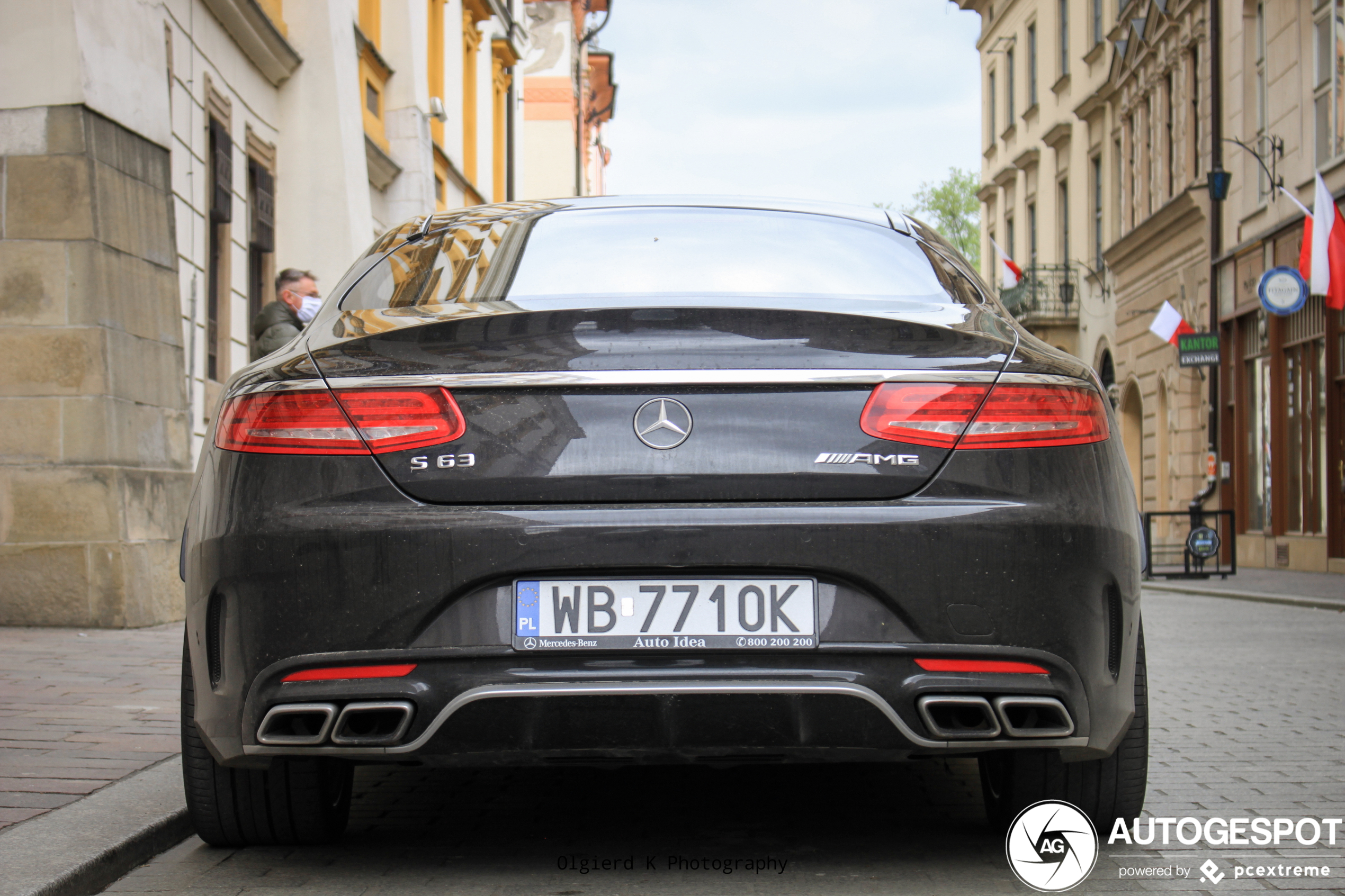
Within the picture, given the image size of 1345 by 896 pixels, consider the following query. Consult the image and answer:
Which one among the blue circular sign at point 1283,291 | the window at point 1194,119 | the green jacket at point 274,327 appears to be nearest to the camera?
the green jacket at point 274,327

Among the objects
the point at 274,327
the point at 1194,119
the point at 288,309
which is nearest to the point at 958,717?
the point at 274,327

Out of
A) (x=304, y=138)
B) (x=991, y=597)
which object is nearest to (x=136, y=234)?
(x=304, y=138)

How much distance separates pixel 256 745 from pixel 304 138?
44.1 ft

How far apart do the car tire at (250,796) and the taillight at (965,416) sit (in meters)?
1.49

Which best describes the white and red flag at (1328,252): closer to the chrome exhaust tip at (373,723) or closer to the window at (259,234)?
the window at (259,234)

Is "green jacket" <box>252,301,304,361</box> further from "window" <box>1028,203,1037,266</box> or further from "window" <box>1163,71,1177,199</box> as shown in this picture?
"window" <box>1028,203,1037,266</box>

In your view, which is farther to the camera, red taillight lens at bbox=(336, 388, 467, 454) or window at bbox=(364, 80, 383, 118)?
window at bbox=(364, 80, 383, 118)

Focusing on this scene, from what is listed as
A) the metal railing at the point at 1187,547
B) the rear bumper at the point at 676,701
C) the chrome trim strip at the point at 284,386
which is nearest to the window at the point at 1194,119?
the metal railing at the point at 1187,547

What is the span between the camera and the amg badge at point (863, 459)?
313cm

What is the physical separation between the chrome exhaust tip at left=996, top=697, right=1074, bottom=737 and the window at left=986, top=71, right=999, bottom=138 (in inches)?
1565

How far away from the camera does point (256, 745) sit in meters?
3.22

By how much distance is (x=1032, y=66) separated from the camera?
123 feet

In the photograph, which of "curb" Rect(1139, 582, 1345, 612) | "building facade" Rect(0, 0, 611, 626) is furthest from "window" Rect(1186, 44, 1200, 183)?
"building facade" Rect(0, 0, 611, 626)

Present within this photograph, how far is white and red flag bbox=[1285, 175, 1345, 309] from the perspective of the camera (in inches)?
717
